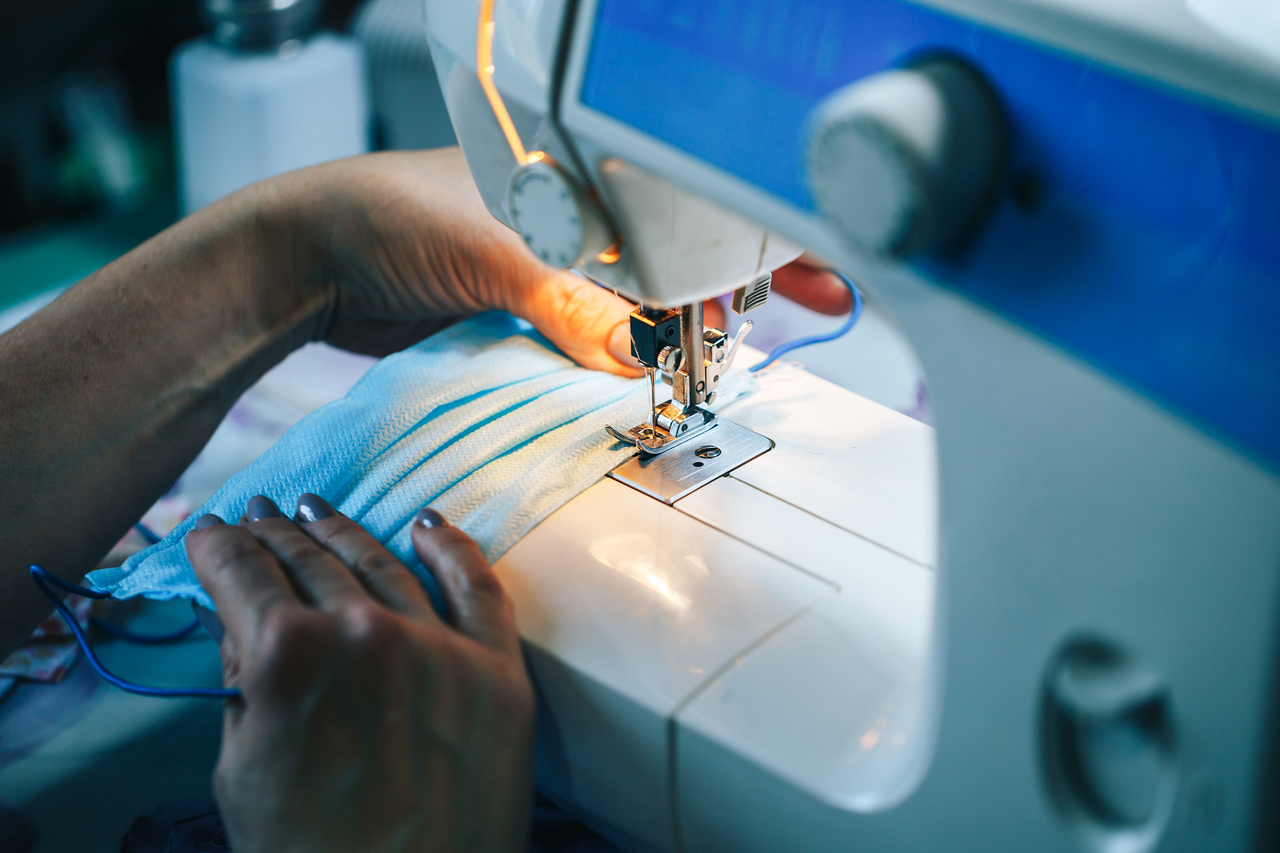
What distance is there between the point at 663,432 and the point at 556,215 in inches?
9.2

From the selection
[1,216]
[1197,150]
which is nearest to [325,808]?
[1197,150]

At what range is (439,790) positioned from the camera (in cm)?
59

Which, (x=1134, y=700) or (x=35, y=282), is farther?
(x=35, y=282)

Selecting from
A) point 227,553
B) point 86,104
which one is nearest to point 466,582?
point 227,553

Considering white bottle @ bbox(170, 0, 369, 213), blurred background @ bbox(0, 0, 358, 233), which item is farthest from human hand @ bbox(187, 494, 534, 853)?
blurred background @ bbox(0, 0, 358, 233)

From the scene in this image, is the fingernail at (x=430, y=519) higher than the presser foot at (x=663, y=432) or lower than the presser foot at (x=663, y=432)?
higher

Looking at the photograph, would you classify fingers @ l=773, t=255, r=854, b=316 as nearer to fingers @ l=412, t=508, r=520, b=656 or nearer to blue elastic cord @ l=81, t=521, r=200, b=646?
fingers @ l=412, t=508, r=520, b=656

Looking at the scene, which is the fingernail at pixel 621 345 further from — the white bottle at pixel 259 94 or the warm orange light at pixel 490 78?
the white bottle at pixel 259 94

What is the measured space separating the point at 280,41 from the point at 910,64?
1455mm

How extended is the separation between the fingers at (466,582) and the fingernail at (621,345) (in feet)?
0.82

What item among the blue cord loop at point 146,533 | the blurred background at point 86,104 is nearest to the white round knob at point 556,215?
the blue cord loop at point 146,533

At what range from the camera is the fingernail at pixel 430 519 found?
0.69m

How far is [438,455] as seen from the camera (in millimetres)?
758

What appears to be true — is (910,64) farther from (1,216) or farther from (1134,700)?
(1,216)
